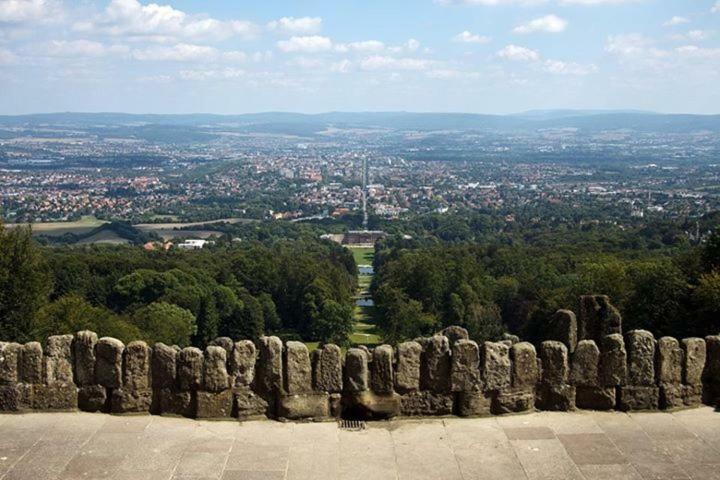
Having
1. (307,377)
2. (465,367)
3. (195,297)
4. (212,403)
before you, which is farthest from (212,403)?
(195,297)

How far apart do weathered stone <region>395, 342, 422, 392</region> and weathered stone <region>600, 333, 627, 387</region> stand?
2656mm

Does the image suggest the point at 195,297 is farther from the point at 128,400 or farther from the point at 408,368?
the point at 408,368

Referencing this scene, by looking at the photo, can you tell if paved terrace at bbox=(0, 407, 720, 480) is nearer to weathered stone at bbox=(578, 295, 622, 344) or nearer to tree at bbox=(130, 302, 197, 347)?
weathered stone at bbox=(578, 295, 622, 344)

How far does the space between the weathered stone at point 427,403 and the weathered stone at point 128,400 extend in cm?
364

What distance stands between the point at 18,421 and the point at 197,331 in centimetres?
4861

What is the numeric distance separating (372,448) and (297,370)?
157 centimetres

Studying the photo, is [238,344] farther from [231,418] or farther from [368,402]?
[368,402]

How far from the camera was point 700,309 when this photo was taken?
80.9 ft

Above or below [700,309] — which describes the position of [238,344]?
above

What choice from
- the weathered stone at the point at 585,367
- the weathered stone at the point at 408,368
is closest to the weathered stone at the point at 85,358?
the weathered stone at the point at 408,368

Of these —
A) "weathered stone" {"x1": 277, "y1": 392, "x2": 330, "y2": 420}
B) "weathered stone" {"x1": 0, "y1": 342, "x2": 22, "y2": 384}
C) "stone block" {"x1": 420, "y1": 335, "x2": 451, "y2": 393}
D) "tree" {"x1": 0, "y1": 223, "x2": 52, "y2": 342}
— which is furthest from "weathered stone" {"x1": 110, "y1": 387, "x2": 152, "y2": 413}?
"tree" {"x1": 0, "y1": 223, "x2": 52, "y2": 342}

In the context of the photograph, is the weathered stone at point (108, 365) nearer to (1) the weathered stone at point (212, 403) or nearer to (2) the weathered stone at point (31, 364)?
(2) the weathered stone at point (31, 364)

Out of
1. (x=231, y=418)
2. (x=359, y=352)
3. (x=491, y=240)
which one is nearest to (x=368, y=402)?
(x=359, y=352)

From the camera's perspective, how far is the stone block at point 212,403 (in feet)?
37.8
